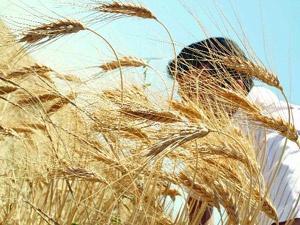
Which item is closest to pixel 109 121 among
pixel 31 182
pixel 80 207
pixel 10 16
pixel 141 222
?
pixel 141 222

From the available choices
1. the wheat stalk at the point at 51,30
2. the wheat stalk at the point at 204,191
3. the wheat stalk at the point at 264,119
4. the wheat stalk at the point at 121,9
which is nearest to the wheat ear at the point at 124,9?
the wheat stalk at the point at 121,9

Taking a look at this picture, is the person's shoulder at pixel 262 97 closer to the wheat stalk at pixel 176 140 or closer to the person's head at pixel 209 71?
the person's head at pixel 209 71

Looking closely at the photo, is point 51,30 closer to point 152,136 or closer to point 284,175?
point 152,136

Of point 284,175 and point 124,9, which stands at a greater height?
point 124,9

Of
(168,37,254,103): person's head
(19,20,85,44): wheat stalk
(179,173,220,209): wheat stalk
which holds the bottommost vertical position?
(179,173,220,209): wheat stalk

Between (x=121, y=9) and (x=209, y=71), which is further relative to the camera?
(x=209, y=71)

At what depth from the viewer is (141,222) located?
1785 mm

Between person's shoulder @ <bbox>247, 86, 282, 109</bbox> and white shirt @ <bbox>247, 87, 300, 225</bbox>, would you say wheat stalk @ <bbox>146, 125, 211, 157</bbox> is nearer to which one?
person's shoulder @ <bbox>247, 86, 282, 109</bbox>

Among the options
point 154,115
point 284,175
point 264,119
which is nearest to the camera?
point 154,115

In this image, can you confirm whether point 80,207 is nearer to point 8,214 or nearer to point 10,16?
point 8,214

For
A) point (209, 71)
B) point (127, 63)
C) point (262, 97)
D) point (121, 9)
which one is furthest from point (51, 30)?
point (262, 97)

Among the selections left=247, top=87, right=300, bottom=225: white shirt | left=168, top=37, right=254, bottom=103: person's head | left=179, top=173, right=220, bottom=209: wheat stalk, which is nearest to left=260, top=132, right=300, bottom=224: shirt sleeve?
left=247, top=87, right=300, bottom=225: white shirt

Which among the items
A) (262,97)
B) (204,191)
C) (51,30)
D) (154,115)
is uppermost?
(262,97)

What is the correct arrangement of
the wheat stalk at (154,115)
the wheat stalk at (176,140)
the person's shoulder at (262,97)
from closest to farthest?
the wheat stalk at (176,140), the wheat stalk at (154,115), the person's shoulder at (262,97)
